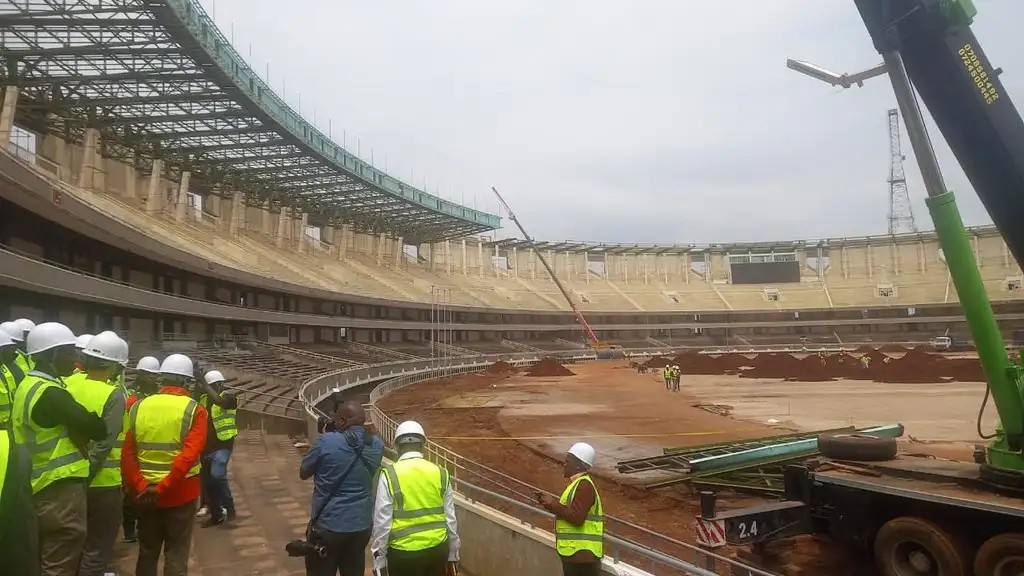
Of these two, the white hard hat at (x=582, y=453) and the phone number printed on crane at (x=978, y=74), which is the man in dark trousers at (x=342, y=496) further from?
the phone number printed on crane at (x=978, y=74)

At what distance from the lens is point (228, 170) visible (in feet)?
149

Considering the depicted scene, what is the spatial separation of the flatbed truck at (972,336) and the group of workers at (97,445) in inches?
205

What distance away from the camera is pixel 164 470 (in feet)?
16.7

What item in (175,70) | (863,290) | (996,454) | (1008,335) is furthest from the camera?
(863,290)

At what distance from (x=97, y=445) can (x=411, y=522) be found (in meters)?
2.81

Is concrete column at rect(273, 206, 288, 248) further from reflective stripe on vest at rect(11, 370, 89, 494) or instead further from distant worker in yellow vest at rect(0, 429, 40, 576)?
distant worker in yellow vest at rect(0, 429, 40, 576)

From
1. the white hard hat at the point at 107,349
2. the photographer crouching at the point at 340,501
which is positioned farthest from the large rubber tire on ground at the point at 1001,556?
the white hard hat at the point at 107,349

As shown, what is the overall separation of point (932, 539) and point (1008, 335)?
83.2 meters

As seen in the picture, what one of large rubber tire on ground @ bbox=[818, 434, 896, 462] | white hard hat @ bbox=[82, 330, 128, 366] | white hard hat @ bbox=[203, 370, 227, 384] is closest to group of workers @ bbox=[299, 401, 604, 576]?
white hard hat @ bbox=[82, 330, 128, 366]

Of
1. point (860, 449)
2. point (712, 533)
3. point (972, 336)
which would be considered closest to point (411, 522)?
point (712, 533)

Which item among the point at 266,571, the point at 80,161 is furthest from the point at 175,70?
the point at 266,571

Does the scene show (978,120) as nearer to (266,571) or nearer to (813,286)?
(266,571)

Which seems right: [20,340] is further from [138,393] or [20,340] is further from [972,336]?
[972,336]

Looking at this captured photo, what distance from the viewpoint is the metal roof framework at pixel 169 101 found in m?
24.6
